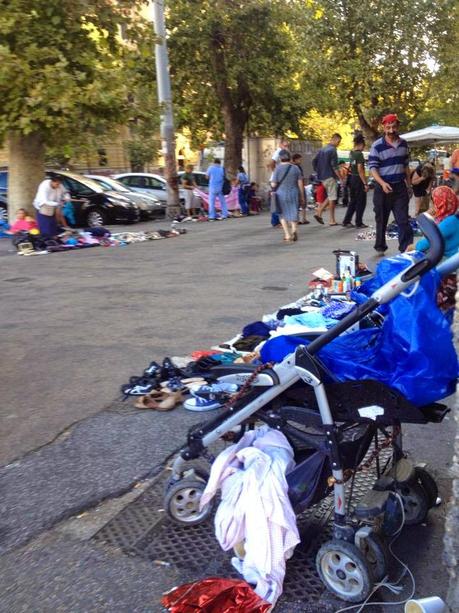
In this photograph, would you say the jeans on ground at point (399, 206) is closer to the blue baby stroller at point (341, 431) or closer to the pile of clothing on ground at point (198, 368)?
the pile of clothing on ground at point (198, 368)

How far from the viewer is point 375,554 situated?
250cm

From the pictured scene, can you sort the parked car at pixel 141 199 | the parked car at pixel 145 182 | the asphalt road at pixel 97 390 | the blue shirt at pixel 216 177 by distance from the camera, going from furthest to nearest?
the parked car at pixel 145 182 → the parked car at pixel 141 199 → the blue shirt at pixel 216 177 → the asphalt road at pixel 97 390

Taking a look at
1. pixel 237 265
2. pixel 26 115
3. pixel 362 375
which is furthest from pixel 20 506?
pixel 26 115

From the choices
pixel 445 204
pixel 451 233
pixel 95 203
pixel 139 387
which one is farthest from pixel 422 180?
pixel 139 387

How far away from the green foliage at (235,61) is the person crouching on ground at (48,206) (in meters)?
8.54

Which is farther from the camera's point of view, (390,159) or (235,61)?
(235,61)

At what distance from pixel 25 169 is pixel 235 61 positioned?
37.0 ft

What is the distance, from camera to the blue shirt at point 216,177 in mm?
17841

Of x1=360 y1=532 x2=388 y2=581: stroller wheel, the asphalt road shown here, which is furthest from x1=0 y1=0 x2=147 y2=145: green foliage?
x1=360 y1=532 x2=388 y2=581: stroller wheel

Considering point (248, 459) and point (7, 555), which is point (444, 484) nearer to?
point (248, 459)

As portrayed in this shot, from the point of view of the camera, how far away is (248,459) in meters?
2.66

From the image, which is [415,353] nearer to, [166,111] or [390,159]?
[390,159]

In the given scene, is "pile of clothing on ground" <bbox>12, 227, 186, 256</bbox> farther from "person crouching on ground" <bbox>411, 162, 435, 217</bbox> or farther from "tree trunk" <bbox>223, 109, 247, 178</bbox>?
"tree trunk" <bbox>223, 109, 247, 178</bbox>

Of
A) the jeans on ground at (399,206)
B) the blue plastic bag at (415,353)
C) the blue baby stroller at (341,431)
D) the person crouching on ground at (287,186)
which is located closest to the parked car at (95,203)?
the person crouching on ground at (287,186)
